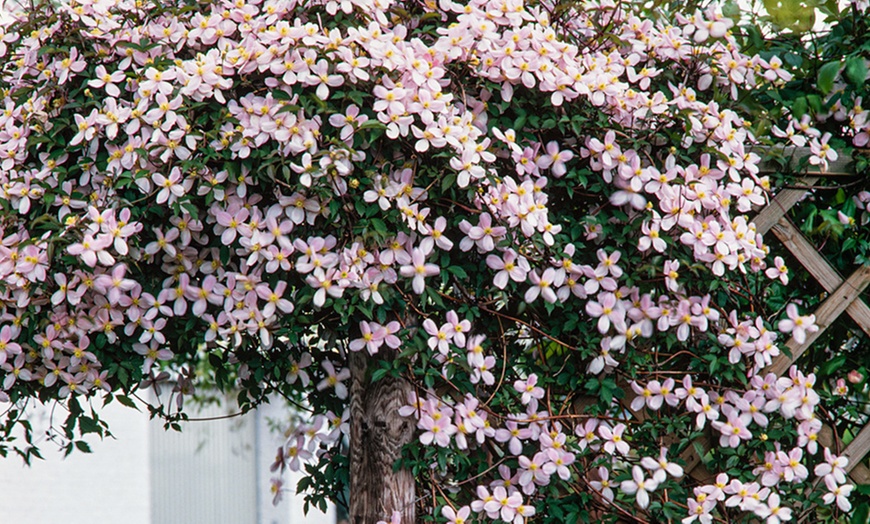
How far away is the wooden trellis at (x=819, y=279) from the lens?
2221 millimetres

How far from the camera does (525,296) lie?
199 centimetres

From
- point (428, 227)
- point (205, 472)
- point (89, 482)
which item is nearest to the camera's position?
point (428, 227)

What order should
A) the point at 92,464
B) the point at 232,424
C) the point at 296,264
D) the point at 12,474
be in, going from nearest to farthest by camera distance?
the point at 296,264 → the point at 12,474 → the point at 92,464 → the point at 232,424

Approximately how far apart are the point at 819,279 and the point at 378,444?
1225 mm

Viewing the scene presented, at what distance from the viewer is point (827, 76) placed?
2.20m

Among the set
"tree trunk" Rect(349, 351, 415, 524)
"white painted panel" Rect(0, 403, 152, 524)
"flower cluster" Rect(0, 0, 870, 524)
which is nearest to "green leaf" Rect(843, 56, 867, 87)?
"flower cluster" Rect(0, 0, 870, 524)

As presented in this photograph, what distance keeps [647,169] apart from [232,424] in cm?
645

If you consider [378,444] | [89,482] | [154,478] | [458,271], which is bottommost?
[378,444]

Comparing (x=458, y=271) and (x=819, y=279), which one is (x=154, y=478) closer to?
(x=458, y=271)

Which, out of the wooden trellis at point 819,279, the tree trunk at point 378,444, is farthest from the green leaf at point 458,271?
the wooden trellis at point 819,279

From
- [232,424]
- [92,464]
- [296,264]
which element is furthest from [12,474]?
[296,264]

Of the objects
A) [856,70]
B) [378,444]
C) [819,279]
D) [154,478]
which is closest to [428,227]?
[378,444]

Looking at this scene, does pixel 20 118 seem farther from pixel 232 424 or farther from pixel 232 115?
pixel 232 424

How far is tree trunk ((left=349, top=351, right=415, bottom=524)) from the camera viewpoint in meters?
2.06
